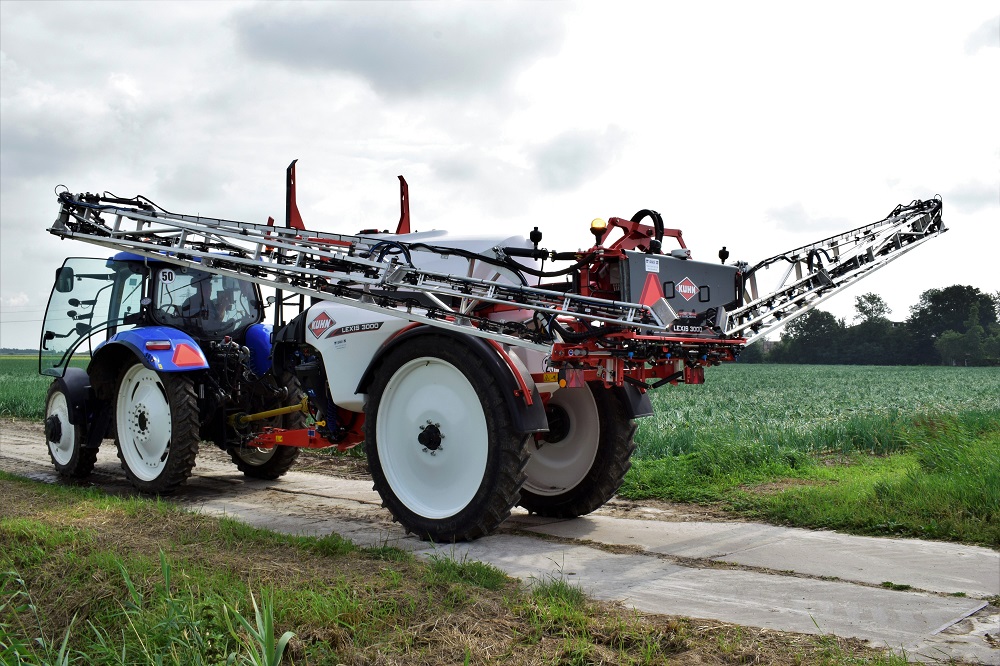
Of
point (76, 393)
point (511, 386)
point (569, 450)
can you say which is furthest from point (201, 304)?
point (511, 386)

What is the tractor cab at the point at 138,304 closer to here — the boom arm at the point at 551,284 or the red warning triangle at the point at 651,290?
the boom arm at the point at 551,284

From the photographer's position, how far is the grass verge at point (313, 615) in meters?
3.36

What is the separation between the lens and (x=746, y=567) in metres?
4.90

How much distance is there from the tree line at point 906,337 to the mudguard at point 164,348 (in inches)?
1275

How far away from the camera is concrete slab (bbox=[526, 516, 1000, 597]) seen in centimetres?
466

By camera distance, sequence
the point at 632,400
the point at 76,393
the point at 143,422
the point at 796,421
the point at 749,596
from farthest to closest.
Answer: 1. the point at 796,421
2. the point at 76,393
3. the point at 143,422
4. the point at 632,400
5. the point at 749,596

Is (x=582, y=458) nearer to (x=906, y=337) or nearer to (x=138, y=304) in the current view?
(x=138, y=304)

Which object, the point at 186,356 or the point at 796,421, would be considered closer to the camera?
the point at 186,356

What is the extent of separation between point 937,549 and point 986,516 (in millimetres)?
696

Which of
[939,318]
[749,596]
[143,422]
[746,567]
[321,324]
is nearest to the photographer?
[749,596]

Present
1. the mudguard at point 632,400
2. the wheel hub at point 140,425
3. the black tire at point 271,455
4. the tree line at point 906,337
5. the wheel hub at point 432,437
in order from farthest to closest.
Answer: the tree line at point 906,337 < the black tire at point 271,455 < the wheel hub at point 140,425 < the mudguard at point 632,400 < the wheel hub at point 432,437

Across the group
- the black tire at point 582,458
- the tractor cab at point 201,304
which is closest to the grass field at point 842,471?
the black tire at point 582,458

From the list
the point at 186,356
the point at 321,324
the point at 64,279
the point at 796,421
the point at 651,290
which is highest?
the point at 64,279

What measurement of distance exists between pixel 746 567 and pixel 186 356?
525 centimetres
